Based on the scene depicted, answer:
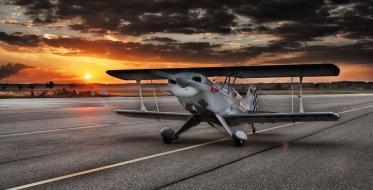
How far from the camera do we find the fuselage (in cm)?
1006

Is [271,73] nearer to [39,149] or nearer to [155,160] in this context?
[155,160]

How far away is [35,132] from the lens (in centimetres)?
1468

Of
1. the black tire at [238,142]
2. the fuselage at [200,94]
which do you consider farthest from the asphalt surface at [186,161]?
the fuselage at [200,94]

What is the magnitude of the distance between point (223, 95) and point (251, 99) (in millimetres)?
2951

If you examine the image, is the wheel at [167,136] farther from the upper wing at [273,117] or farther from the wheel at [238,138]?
the wheel at [238,138]

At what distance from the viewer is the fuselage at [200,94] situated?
396 inches

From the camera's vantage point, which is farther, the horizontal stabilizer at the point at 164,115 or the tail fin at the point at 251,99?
the tail fin at the point at 251,99

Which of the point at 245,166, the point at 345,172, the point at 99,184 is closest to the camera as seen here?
the point at 99,184

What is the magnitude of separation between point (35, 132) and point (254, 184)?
10.2m

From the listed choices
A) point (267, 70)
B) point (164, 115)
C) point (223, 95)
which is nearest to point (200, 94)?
point (223, 95)

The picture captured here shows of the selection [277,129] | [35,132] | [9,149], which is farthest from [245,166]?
[35,132]

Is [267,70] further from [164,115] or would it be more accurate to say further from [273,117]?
[164,115]

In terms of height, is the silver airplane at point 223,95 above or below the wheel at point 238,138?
above

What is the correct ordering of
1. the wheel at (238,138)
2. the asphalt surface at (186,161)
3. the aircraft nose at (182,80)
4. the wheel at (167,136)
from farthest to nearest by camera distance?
the wheel at (167,136)
the wheel at (238,138)
the aircraft nose at (182,80)
the asphalt surface at (186,161)
